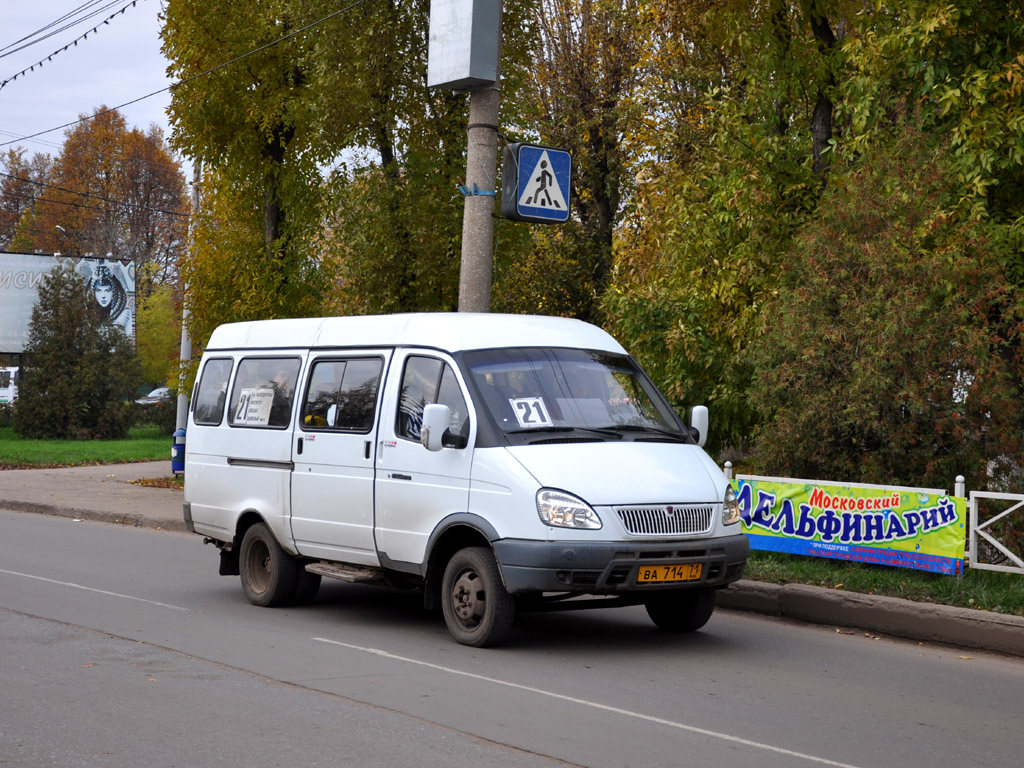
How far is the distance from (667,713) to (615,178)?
70.8 feet

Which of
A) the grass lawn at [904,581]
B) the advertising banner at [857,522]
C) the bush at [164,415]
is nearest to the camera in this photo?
the grass lawn at [904,581]

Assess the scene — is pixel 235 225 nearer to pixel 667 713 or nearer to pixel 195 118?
pixel 195 118

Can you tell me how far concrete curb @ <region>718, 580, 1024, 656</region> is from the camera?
900 cm

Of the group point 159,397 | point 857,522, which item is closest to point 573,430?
point 857,522

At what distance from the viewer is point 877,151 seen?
13219 mm

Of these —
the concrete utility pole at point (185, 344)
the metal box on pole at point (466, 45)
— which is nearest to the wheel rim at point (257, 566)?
the metal box on pole at point (466, 45)

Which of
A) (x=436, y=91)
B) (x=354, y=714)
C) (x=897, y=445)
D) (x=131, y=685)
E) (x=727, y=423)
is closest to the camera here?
(x=354, y=714)

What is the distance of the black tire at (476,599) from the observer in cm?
835

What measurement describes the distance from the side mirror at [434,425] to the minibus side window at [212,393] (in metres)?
3.11

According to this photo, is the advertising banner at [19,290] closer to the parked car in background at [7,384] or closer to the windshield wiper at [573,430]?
the parked car in background at [7,384]

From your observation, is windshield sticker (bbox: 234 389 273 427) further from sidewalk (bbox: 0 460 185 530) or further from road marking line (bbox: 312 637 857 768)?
sidewalk (bbox: 0 460 185 530)

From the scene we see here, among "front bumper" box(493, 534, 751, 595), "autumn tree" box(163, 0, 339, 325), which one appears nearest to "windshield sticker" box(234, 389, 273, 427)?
"front bumper" box(493, 534, 751, 595)

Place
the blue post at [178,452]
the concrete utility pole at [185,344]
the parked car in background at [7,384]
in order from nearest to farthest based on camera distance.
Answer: the concrete utility pole at [185,344], the blue post at [178,452], the parked car in background at [7,384]

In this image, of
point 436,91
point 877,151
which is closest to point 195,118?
point 436,91
